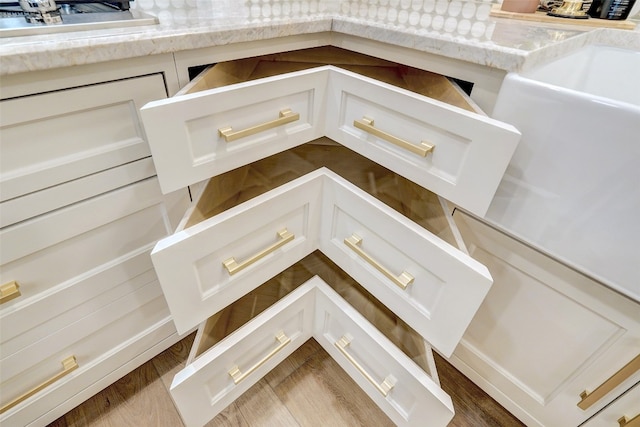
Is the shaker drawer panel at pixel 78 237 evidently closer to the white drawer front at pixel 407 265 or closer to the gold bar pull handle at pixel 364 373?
the white drawer front at pixel 407 265

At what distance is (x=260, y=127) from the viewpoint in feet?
2.07

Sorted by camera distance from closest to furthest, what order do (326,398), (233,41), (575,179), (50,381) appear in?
(575,179) → (233,41) → (50,381) → (326,398)

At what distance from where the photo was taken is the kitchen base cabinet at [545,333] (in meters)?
0.61

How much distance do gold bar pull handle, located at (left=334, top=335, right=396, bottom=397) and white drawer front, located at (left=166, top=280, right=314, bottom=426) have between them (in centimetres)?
12

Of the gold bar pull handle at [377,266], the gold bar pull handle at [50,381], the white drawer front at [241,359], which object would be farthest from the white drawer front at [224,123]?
the gold bar pull handle at [50,381]

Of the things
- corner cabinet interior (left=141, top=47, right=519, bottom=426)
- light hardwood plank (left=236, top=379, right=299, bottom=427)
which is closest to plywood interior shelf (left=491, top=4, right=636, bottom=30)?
corner cabinet interior (left=141, top=47, right=519, bottom=426)

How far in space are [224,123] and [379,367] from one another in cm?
67

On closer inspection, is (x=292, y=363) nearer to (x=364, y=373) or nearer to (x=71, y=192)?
(x=364, y=373)

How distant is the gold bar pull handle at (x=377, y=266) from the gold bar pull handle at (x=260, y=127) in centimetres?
30

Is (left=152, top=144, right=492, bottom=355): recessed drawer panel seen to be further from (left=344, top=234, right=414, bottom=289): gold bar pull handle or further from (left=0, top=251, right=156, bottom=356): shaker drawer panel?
(left=0, top=251, right=156, bottom=356): shaker drawer panel

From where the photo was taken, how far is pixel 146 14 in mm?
683

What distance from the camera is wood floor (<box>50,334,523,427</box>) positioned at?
2.90ft

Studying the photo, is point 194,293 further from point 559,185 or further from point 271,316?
point 559,185

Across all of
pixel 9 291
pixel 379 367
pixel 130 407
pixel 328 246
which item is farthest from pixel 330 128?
pixel 130 407
